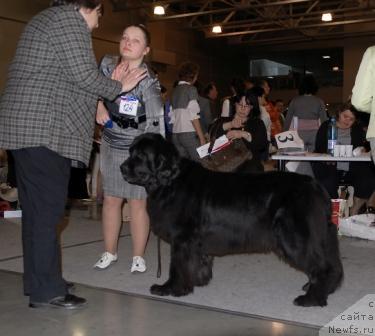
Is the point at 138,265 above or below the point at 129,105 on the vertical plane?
below

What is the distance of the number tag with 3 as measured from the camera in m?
3.33

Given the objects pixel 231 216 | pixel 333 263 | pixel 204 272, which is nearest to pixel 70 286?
pixel 204 272

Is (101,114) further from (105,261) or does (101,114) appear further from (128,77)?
(105,261)

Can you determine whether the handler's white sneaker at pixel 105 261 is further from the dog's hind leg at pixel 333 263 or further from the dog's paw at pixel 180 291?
the dog's hind leg at pixel 333 263

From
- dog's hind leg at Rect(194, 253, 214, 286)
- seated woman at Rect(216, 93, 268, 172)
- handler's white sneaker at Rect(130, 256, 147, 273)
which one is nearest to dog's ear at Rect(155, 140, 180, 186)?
dog's hind leg at Rect(194, 253, 214, 286)

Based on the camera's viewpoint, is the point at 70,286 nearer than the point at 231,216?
No

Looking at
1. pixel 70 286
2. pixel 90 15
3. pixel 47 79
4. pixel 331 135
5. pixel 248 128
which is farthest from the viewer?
pixel 331 135

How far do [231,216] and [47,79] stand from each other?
1188mm

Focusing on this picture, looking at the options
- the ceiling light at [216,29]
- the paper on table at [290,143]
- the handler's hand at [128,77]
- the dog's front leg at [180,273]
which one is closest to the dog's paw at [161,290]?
the dog's front leg at [180,273]

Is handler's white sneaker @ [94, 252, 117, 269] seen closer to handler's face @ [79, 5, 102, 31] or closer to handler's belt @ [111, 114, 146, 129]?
handler's belt @ [111, 114, 146, 129]

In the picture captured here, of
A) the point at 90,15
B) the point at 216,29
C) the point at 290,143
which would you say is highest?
the point at 216,29

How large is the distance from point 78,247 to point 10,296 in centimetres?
137

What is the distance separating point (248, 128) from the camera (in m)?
4.31

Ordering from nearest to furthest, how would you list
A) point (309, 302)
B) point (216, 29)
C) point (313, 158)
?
point (309, 302)
point (313, 158)
point (216, 29)
